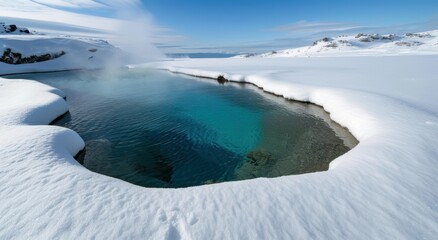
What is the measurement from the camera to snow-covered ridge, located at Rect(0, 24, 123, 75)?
40.7 m

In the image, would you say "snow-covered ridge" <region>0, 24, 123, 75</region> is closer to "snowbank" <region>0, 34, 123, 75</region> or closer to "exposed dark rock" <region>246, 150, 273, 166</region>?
"snowbank" <region>0, 34, 123, 75</region>

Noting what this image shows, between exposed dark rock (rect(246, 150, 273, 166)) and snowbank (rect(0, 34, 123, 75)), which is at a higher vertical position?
snowbank (rect(0, 34, 123, 75))

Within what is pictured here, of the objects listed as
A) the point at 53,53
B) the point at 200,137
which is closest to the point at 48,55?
the point at 53,53

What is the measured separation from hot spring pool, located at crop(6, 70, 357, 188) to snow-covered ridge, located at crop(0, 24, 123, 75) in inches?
1241

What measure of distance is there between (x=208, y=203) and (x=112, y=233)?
200 centimetres

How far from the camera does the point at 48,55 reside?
4600 cm

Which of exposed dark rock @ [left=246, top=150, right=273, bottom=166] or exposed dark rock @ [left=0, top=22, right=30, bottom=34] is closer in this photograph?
exposed dark rock @ [left=246, top=150, right=273, bottom=166]

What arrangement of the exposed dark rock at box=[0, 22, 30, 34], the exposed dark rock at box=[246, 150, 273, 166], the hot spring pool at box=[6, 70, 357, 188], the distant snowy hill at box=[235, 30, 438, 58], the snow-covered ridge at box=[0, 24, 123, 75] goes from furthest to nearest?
the distant snowy hill at box=[235, 30, 438, 58], the exposed dark rock at box=[0, 22, 30, 34], the snow-covered ridge at box=[0, 24, 123, 75], the exposed dark rock at box=[246, 150, 273, 166], the hot spring pool at box=[6, 70, 357, 188]

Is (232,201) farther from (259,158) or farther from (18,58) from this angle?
(18,58)

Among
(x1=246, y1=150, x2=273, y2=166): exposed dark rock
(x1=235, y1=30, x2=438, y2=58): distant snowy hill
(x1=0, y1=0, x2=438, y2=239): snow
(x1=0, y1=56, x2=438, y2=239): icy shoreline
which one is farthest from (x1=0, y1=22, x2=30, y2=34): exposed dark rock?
(x1=235, y1=30, x2=438, y2=58): distant snowy hill

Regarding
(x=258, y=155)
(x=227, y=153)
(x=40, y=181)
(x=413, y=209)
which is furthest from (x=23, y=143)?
(x=413, y=209)

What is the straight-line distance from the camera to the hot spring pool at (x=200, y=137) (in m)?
9.49

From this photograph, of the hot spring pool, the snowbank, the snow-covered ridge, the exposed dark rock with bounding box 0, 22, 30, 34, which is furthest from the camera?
the exposed dark rock with bounding box 0, 22, 30, 34

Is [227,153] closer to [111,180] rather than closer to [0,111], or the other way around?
[111,180]
